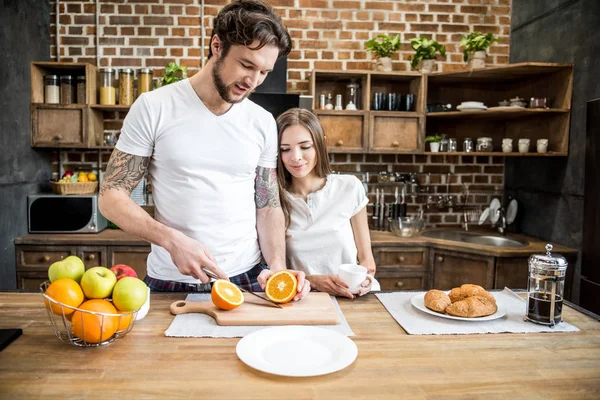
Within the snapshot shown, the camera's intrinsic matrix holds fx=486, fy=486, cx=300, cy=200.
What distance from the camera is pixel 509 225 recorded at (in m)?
3.94

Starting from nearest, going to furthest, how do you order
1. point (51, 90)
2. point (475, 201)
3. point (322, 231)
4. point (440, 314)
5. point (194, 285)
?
point (440, 314), point (194, 285), point (322, 231), point (51, 90), point (475, 201)

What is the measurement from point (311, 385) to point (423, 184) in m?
3.26

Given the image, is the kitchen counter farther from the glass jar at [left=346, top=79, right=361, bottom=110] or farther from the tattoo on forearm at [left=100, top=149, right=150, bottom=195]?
the tattoo on forearm at [left=100, top=149, right=150, bottom=195]

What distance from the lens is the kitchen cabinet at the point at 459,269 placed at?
3.27m

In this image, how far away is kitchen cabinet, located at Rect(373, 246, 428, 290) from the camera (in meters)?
3.48

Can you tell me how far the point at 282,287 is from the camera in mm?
1521

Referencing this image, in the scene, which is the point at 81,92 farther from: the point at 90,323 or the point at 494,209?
the point at 494,209

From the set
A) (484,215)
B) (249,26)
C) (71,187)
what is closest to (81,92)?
(71,187)

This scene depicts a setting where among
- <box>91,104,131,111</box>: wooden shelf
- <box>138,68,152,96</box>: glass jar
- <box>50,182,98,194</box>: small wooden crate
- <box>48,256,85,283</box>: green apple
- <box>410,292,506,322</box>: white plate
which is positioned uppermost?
<box>138,68,152,96</box>: glass jar

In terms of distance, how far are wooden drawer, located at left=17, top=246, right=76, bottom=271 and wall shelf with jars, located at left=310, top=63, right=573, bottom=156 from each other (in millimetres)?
2036

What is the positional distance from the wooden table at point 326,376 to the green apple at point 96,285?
0.13 meters

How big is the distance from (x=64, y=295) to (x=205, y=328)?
370 mm

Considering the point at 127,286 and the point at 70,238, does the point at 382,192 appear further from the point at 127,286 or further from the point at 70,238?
the point at 127,286

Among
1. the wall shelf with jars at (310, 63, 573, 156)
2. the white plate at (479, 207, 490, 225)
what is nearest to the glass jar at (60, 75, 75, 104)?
the wall shelf with jars at (310, 63, 573, 156)
